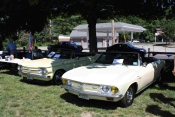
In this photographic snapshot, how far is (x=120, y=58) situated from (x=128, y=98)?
62.4 inches

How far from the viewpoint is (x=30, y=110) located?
16.7ft

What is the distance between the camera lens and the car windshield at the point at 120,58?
6.24 m

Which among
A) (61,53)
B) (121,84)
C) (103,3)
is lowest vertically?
(121,84)

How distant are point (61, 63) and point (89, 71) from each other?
80.3 inches

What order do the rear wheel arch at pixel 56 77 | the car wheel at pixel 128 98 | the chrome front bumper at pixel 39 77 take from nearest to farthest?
the car wheel at pixel 128 98 < the chrome front bumper at pixel 39 77 < the rear wheel arch at pixel 56 77

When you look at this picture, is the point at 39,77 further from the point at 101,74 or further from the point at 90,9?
the point at 90,9

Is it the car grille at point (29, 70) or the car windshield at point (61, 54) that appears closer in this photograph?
the car grille at point (29, 70)

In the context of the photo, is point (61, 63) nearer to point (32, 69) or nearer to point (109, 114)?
point (32, 69)

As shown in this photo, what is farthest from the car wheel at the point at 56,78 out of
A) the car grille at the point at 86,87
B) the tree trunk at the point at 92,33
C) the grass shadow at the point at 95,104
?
the tree trunk at the point at 92,33

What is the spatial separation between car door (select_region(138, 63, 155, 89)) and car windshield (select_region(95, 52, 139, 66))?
33 cm

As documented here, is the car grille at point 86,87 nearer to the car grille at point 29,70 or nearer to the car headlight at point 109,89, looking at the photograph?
the car headlight at point 109,89

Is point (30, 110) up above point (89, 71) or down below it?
below

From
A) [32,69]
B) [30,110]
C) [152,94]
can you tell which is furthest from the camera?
[32,69]

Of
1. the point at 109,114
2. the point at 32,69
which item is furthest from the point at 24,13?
the point at 109,114
